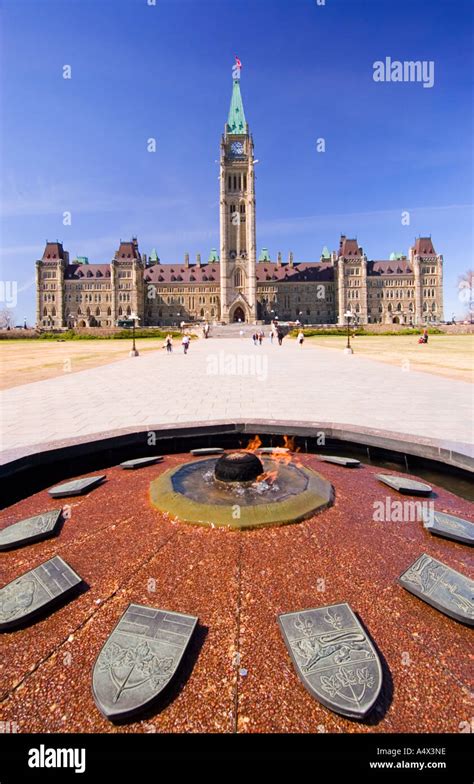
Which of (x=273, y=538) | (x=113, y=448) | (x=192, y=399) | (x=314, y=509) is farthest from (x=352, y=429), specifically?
(x=192, y=399)

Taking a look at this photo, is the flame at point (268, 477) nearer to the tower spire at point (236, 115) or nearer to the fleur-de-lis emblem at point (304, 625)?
the fleur-de-lis emblem at point (304, 625)

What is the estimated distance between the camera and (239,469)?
461 cm

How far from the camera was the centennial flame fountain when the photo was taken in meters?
4.01

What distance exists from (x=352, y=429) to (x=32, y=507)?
16.2 feet

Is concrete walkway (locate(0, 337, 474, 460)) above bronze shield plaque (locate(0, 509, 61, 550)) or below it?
above

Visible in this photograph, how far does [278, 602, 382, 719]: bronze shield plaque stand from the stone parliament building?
4168 inches

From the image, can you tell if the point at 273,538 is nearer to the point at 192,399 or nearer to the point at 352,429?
the point at 352,429

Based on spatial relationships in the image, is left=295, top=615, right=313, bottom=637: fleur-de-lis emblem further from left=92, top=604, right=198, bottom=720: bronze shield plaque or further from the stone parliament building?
the stone parliament building

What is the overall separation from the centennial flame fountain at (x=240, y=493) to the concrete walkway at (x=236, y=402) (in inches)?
98.0

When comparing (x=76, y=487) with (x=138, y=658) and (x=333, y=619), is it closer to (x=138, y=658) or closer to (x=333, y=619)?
(x=138, y=658)

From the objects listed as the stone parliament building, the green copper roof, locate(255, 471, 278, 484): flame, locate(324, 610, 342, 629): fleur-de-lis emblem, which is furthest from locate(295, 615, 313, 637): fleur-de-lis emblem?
the green copper roof

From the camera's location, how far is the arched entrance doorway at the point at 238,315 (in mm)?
100244
